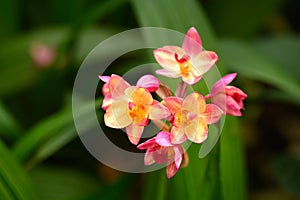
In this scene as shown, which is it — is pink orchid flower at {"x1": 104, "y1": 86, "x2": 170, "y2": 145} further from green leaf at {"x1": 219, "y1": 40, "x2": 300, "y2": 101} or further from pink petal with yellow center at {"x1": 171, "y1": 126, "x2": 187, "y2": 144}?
green leaf at {"x1": 219, "y1": 40, "x2": 300, "y2": 101}

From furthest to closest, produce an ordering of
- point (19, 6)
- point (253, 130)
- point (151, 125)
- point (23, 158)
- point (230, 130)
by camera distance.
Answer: point (253, 130), point (19, 6), point (23, 158), point (230, 130), point (151, 125)

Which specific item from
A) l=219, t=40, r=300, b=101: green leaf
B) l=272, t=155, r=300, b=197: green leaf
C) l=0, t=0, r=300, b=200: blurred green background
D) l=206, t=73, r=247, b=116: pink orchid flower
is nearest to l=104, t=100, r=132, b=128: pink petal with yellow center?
l=206, t=73, r=247, b=116: pink orchid flower

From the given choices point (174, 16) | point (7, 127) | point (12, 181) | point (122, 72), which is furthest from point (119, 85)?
point (122, 72)

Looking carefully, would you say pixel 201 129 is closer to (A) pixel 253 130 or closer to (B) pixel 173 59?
(B) pixel 173 59

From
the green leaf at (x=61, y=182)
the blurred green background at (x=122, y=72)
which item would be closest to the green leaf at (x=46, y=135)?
the blurred green background at (x=122, y=72)

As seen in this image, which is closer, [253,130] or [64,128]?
[64,128]

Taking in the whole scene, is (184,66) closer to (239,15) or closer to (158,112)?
(158,112)

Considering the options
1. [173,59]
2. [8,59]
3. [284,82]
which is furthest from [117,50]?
[173,59]
